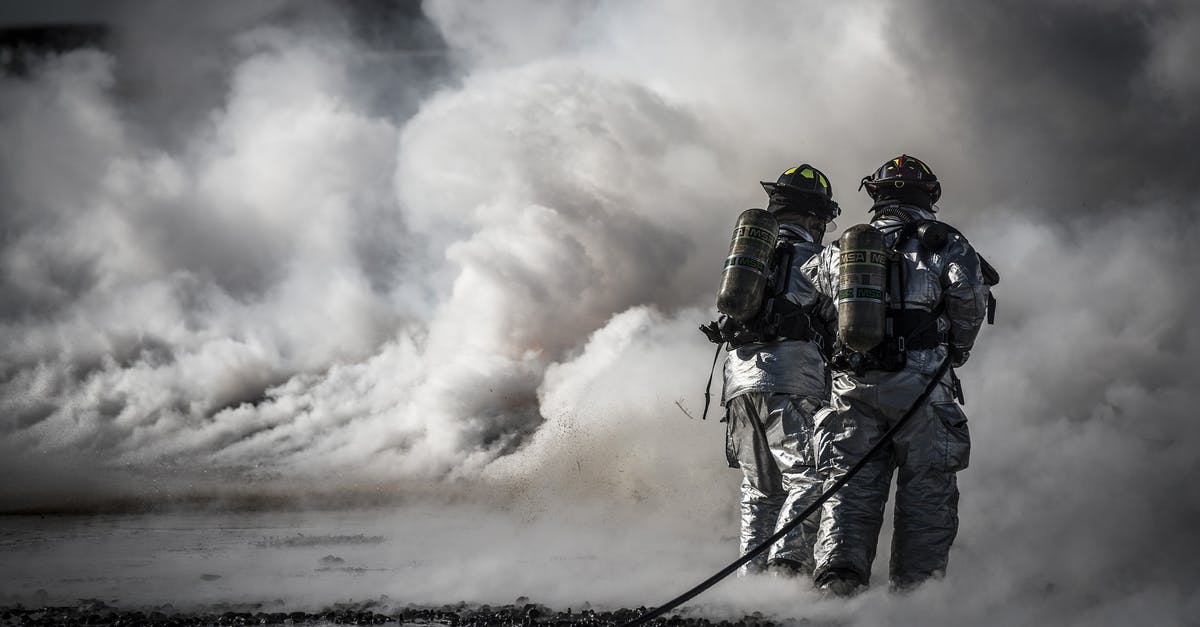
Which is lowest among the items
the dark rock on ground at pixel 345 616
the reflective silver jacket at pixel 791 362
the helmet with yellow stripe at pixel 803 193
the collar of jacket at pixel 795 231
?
the dark rock on ground at pixel 345 616

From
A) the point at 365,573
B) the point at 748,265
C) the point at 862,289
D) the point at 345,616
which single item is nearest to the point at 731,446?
the point at 748,265

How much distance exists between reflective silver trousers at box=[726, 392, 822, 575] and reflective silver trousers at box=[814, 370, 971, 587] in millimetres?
456

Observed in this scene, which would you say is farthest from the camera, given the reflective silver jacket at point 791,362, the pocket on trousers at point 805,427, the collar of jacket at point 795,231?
the collar of jacket at point 795,231

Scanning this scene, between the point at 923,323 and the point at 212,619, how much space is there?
605cm

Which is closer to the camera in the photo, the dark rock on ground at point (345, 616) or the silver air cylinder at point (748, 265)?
the dark rock on ground at point (345, 616)

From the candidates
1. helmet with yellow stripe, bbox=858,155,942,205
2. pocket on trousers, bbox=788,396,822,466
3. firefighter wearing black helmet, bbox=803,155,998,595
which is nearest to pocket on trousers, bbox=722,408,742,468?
pocket on trousers, bbox=788,396,822,466

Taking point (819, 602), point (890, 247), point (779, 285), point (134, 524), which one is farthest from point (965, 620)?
point (134, 524)

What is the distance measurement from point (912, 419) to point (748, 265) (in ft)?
6.37

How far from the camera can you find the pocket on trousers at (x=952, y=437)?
704 cm

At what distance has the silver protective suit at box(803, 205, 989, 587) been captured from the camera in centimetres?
697

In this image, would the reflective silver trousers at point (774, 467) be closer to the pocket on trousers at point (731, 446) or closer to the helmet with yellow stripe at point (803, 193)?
the pocket on trousers at point (731, 446)

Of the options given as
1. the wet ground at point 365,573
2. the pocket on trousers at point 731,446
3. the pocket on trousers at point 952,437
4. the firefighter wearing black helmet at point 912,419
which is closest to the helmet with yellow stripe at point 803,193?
the firefighter wearing black helmet at point 912,419

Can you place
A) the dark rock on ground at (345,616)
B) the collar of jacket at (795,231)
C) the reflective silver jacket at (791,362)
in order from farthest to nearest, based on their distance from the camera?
the collar of jacket at (795,231)
the reflective silver jacket at (791,362)
the dark rock on ground at (345,616)

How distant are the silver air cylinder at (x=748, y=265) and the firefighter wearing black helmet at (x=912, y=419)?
0.77 meters
